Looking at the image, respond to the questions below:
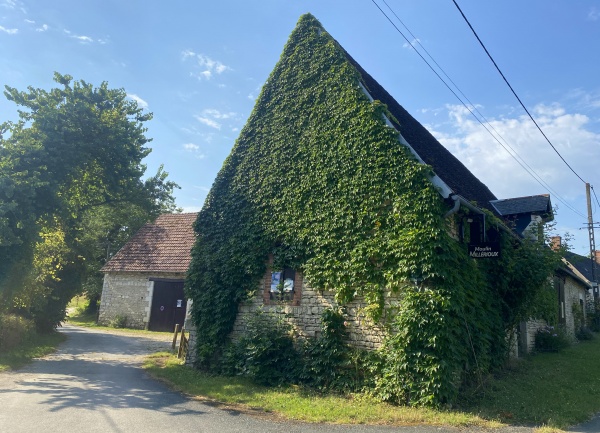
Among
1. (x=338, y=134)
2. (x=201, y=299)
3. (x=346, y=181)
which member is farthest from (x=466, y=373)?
(x=201, y=299)

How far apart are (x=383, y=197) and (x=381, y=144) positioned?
1.31 m

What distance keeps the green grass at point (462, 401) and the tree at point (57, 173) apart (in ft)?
18.1

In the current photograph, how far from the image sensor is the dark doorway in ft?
76.8

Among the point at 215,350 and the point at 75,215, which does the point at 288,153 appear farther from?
the point at 75,215

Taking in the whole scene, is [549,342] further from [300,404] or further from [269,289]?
[300,404]

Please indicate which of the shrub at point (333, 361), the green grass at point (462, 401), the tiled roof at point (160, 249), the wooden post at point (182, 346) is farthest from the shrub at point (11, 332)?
the shrub at point (333, 361)

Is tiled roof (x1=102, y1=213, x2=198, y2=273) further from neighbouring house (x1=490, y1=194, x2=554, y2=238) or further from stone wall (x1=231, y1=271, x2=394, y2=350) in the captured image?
neighbouring house (x1=490, y1=194, x2=554, y2=238)

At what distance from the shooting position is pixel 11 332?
14.0m

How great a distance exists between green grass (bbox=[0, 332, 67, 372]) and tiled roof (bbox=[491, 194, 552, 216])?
51.2ft

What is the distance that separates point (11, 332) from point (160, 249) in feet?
37.8

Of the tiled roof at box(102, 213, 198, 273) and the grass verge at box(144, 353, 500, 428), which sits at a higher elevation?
the tiled roof at box(102, 213, 198, 273)

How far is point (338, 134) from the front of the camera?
1156 centimetres

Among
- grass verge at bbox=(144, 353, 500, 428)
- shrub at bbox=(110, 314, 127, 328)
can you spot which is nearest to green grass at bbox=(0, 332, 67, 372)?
grass verge at bbox=(144, 353, 500, 428)

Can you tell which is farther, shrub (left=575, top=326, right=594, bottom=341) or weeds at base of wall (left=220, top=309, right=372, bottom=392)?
shrub (left=575, top=326, right=594, bottom=341)
